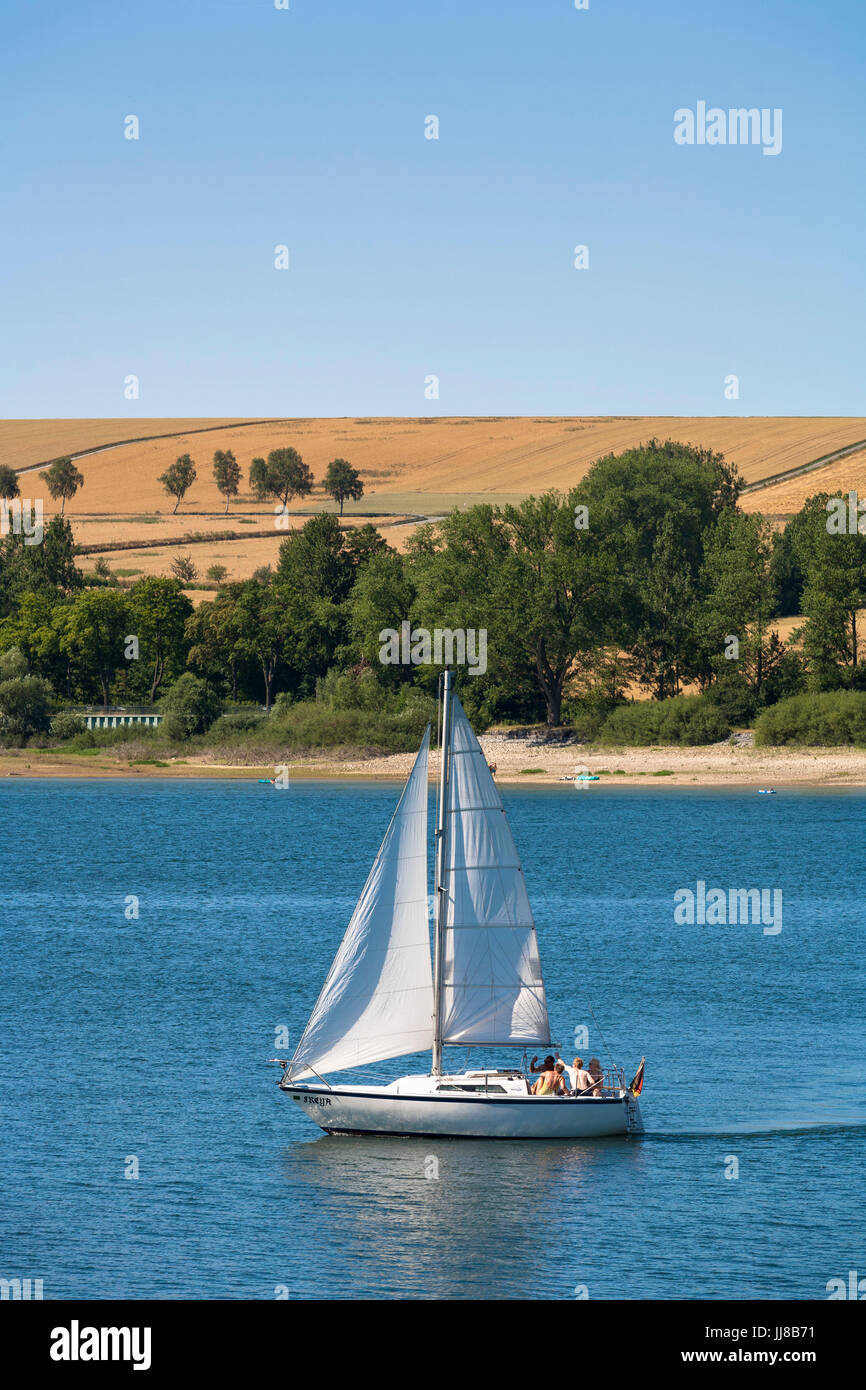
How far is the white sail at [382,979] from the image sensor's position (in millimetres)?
38000

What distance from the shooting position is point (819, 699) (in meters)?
141

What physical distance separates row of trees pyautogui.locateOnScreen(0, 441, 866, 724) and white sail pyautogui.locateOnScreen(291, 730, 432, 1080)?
10585 centimetres

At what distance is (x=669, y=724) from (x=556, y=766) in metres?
10.4

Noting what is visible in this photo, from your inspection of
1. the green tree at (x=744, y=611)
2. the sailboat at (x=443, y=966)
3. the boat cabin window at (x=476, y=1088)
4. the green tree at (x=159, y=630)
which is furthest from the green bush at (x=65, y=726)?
the boat cabin window at (x=476, y=1088)

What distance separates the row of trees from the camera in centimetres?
14450

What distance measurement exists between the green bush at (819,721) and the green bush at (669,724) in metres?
4.48

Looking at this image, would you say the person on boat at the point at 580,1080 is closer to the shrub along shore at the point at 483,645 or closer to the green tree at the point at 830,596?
the shrub along shore at the point at 483,645

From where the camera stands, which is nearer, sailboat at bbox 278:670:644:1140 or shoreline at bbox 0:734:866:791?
sailboat at bbox 278:670:644:1140

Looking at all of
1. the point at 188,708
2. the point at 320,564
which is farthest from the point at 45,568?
the point at 188,708

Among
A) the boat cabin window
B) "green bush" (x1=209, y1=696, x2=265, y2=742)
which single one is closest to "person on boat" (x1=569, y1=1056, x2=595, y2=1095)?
the boat cabin window

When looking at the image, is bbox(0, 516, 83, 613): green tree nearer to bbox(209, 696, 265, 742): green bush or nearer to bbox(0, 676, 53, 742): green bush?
bbox(0, 676, 53, 742): green bush

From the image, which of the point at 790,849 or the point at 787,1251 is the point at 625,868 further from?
the point at 787,1251

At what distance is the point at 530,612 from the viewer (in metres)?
144
